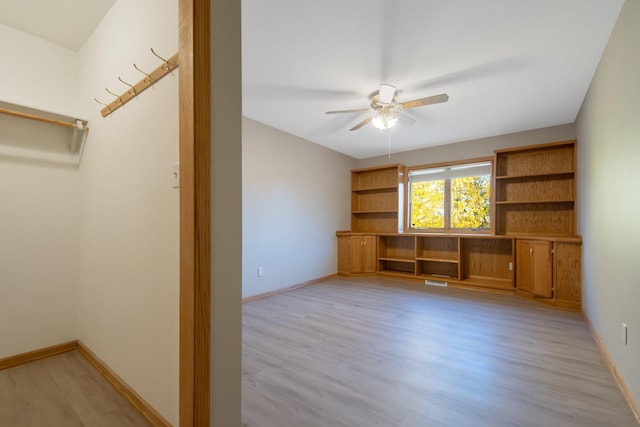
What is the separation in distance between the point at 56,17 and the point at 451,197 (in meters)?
5.49

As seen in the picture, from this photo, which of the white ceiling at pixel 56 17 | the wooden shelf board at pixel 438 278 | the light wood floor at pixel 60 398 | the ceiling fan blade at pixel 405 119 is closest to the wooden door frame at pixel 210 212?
the light wood floor at pixel 60 398

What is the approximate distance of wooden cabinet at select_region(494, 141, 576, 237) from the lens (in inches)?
156

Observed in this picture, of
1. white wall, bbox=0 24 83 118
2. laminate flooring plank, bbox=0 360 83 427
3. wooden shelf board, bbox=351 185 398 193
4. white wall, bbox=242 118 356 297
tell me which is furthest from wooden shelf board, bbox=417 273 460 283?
white wall, bbox=0 24 83 118

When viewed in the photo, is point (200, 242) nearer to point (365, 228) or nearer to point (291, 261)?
point (291, 261)

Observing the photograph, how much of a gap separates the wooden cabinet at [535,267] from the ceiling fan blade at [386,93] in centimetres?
289

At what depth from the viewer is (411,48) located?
7.31ft

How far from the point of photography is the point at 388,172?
5.74 meters

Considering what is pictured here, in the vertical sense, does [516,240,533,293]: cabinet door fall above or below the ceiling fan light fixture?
below

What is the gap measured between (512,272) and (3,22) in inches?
247

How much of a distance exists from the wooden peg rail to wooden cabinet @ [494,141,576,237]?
4.70 metres

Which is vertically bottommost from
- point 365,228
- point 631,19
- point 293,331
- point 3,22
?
point 293,331

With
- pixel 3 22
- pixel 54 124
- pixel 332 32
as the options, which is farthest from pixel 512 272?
pixel 3 22

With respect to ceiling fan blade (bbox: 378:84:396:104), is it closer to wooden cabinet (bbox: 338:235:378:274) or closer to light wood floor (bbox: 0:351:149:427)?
wooden cabinet (bbox: 338:235:378:274)

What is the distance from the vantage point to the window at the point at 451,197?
4.73 m
